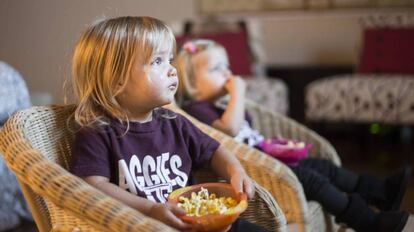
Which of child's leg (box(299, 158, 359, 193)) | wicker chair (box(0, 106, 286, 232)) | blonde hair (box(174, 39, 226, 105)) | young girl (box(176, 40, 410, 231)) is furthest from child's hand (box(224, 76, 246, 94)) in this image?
wicker chair (box(0, 106, 286, 232))

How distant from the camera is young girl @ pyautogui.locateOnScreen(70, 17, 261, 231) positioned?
132cm

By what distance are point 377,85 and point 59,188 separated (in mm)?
2770

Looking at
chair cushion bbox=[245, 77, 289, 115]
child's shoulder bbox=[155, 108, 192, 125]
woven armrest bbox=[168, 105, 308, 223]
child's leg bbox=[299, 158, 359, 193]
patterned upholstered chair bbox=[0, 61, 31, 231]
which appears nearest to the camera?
child's shoulder bbox=[155, 108, 192, 125]

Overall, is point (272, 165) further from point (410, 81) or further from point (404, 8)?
point (404, 8)

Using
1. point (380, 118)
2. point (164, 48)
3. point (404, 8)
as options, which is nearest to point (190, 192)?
point (164, 48)

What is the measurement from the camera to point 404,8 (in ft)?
13.6

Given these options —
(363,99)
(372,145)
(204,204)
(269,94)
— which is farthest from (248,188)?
(372,145)

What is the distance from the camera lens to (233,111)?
6.42 feet

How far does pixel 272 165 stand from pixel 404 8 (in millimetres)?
2937

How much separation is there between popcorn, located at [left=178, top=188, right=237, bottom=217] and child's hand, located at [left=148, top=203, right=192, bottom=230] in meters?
0.05

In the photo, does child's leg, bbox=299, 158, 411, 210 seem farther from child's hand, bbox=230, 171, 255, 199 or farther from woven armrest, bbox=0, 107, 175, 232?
woven armrest, bbox=0, 107, 175, 232

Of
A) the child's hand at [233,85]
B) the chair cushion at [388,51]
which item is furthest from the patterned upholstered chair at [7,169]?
the chair cushion at [388,51]

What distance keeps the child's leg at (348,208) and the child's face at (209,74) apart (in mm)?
436

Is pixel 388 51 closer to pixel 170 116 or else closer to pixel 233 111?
pixel 233 111
